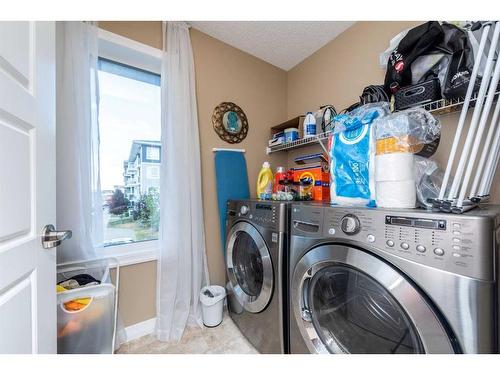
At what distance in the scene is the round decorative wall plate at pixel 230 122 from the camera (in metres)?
1.75

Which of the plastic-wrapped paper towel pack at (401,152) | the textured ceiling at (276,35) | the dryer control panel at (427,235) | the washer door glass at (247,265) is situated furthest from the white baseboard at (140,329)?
the textured ceiling at (276,35)

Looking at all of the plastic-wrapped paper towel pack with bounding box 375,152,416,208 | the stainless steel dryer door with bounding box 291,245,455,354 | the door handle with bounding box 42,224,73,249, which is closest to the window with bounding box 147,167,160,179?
A: the door handle with bounding box 42,224,73,249

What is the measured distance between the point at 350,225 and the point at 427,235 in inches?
8.8

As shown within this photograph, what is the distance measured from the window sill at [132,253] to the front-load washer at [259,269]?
585mm

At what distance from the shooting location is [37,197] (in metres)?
0.68

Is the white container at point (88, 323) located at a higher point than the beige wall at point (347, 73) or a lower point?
lower

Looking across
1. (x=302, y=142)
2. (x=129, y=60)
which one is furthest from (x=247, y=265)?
(x=129, y=60)

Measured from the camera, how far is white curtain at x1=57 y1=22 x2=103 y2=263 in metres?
1.12

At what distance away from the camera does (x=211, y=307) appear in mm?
1532

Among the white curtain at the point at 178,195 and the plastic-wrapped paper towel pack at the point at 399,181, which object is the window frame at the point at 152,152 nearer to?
the white curtain at the point at 178,195

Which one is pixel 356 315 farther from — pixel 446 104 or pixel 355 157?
pixel 446 104

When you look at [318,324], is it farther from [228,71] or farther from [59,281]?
[228,71]

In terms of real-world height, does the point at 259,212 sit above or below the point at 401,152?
below

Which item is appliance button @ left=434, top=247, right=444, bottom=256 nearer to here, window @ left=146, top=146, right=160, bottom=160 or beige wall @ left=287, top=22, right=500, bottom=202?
beige wall @ left=287, top=22, right=500, bottom=202
